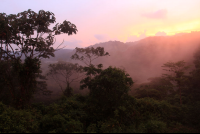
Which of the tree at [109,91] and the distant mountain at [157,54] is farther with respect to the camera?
the distant mountain at [157,54]

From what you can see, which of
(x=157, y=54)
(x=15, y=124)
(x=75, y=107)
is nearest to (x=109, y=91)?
(x=75, y=107)

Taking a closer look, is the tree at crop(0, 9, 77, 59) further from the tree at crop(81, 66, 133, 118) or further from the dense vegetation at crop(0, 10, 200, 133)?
the tree at crop(81, 66, 133, 118)

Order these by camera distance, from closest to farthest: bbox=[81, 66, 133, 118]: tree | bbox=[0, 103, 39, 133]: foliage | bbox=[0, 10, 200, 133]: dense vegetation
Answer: bbox=[0, 103, 39, 133]: foliage → bbox=[0, 10, 200, 133]: dense vegetation → bbox=[81, 66, 133, 118]: tree

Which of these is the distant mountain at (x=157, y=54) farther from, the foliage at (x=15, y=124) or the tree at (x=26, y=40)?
the foliage at (x=15, y=124)

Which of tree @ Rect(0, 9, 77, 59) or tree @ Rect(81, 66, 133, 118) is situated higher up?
tree @ Rect(0, 9, 77, 59)

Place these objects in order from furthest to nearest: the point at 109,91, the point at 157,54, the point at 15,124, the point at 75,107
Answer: the point at 157,54 → the point at 75,107 → the point at 109,91 → the point at 15,124

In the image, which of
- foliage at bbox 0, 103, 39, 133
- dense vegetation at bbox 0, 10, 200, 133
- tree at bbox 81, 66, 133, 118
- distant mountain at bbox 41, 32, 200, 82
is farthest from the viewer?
distant mountain at bbox 41, 32, 200, 82

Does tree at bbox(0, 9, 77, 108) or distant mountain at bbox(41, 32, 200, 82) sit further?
distant mountain at bbox(41, 32, 200, 82)

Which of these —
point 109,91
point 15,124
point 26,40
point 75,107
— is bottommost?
point 75,107

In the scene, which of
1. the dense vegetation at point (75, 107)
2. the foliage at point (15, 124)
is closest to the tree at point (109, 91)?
the dense vegetation at point (75, 107)

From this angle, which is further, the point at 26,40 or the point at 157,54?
the point at 157,54

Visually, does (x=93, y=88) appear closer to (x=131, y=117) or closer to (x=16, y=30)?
(x=131, y=117)

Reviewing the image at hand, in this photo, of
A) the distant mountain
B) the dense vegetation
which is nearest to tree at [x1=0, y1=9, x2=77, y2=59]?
the dense vegetation

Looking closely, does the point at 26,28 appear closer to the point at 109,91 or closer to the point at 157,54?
the point at 109,91
